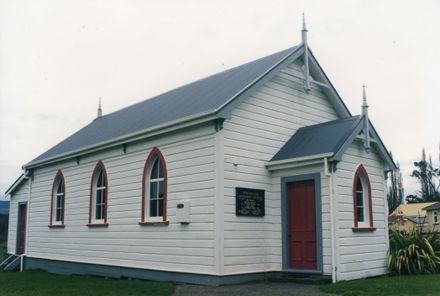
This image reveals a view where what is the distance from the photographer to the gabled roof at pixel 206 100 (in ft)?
46.7

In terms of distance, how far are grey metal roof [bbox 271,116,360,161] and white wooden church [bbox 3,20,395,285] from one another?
5 centimetres

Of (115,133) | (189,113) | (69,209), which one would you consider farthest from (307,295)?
(69,209)

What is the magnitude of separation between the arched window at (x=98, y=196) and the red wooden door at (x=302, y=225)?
727 cm

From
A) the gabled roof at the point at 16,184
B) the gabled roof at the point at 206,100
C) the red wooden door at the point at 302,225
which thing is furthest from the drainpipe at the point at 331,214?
the gabled roof at the point at 16,184

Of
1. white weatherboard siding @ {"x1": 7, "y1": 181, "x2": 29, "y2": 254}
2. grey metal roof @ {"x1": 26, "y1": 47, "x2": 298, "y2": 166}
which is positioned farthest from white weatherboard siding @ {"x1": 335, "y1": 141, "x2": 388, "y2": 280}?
white weatherboard siding @ {"x1": 7, "y1": 181, "x2": 29, "y2": 254}

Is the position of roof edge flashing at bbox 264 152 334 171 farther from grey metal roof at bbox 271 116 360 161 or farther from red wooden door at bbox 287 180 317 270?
red wooden door at bbox 287 180 317 270

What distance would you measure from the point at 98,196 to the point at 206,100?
20.2 feet

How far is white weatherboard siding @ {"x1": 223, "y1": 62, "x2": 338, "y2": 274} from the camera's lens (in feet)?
44.5

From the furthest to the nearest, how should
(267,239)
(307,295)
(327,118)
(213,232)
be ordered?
(327,118) < (267,239) < (213,232) < (307,295)

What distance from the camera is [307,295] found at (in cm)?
1103

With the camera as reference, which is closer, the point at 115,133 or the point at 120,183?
the point at 120,183

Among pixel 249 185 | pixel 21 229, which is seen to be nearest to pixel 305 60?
pixel 249 185

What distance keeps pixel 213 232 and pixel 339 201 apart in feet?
11.2

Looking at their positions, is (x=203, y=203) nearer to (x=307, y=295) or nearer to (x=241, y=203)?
(x=241, y=203)
